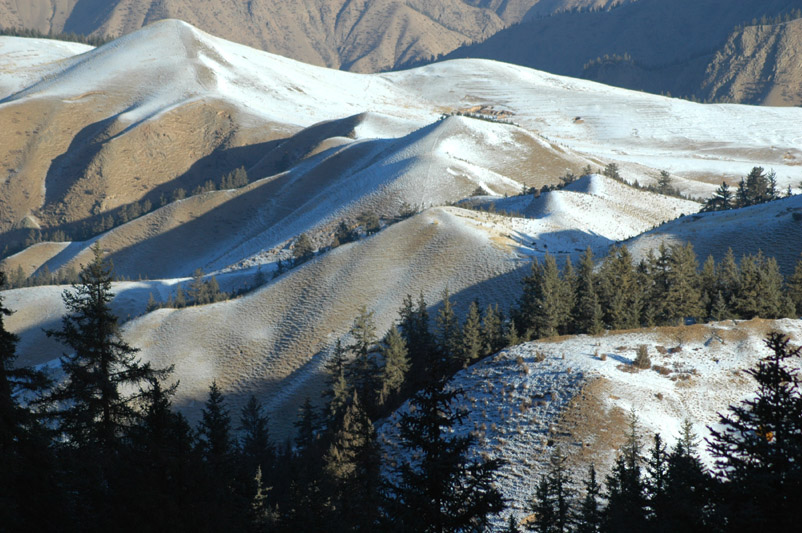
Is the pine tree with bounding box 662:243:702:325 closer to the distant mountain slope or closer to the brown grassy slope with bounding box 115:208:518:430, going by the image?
the distant mountain slope

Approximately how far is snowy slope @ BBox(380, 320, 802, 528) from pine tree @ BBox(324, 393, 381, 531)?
3565 millimetres

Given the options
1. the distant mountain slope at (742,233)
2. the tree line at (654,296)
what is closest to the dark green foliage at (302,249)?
the tree line at (654,296)

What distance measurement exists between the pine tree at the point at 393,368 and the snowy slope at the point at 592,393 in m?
6.69

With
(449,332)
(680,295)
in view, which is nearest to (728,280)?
(680,295)

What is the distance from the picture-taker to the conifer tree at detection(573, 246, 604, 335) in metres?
45.0

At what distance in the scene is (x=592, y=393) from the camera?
A: 36.6 meters

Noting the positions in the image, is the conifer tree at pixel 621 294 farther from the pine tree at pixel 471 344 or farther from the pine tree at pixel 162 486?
the pine tree at pixel 162 486

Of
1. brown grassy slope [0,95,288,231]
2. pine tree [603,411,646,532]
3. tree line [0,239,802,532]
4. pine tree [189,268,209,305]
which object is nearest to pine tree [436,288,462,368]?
pine tree [603,411,646,532]

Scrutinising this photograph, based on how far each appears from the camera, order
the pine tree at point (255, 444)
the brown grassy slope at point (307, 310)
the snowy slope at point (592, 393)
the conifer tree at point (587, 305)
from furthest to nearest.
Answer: the brown grassy slope at point (307, 310), the conifer tree at point (587, 305), the pine tree at point (255, 444), the snowy slope at point (592, 393)

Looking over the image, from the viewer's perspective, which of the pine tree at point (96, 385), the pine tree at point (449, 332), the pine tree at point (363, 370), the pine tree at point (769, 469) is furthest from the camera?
the pine tree at point (363, 370)

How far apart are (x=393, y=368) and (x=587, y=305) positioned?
14490 mm

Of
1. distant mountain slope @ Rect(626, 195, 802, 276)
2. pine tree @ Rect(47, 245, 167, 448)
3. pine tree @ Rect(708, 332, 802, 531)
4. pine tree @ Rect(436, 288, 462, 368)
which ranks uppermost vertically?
pine tree @ Rect(708, 332, 802, 531)

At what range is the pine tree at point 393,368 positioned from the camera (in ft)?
157

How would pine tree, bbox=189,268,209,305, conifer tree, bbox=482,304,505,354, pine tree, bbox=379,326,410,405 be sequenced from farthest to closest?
pine tree, bbox=189,268,209,305, conifer tree, bbox=482,304,505,354, pine tree, bbox=379,326,410,405
